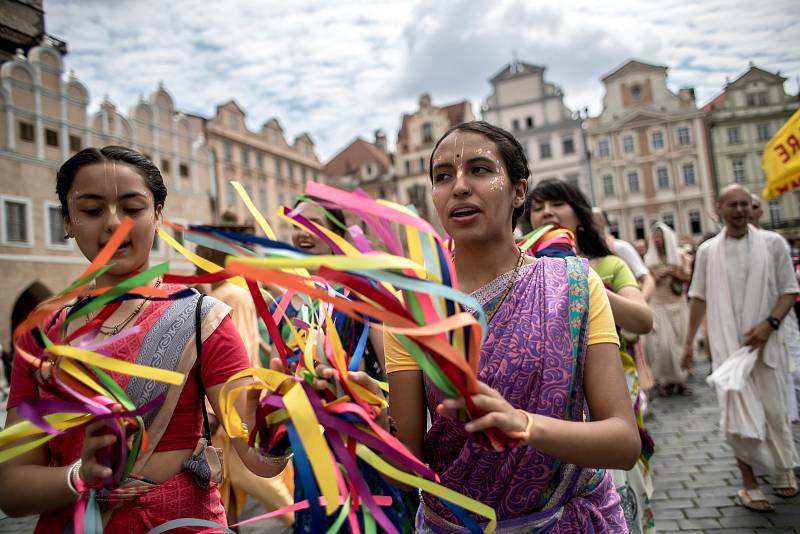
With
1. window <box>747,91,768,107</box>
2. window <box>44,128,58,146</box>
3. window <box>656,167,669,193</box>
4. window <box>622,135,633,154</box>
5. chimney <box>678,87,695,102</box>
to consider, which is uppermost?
chimney <box>678,87,695,102</box>

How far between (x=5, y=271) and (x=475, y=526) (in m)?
22.4

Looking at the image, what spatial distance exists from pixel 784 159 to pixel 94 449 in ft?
21.7

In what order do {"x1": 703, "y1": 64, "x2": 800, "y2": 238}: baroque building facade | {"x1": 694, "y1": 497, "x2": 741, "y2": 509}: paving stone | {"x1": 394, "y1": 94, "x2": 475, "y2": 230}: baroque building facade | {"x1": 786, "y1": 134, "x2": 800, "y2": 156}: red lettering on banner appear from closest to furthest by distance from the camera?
{"x1": 694, "y1": 497, "x2": 741, "y2": 509}: paving stone < {"x1": 786, "y1": 134, "x2": 800, "y2": 156}: red lettering on banner < {"x1": 703, "y1": 64, "x2": 800, "y2": 238}: baroque building facade < {"x1": 394, "y1": 94, "x2": 475, "y2": 230}: baroque building facade

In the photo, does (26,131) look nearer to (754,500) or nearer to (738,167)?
(754,500)

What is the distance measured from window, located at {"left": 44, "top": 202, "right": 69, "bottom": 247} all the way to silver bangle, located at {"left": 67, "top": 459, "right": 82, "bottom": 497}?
22267mm

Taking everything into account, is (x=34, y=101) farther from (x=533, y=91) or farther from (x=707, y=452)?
(x=533, y=91)

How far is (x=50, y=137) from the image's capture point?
68.6 feet

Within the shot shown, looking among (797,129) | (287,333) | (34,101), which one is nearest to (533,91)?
(34,101)

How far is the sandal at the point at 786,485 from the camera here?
405cm

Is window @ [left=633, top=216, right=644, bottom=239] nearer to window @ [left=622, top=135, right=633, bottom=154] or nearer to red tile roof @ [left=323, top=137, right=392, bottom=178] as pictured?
window @ [left=622, top=135, right=633, bottom=154]

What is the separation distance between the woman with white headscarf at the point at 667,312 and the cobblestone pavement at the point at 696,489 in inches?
53.9

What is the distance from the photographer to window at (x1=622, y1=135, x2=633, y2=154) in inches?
1590

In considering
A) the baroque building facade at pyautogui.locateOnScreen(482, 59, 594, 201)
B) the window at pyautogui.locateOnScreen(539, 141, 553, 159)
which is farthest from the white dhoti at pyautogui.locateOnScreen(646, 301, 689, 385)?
the window at pyautogui.locateOnScreen(539, 141, 553, 159)

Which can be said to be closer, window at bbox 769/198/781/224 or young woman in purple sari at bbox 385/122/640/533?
young woman in purple sari at bbox 385/122/640/533
